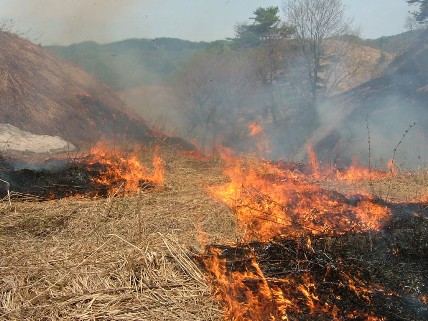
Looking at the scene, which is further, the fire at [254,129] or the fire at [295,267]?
the fire at [254,129]

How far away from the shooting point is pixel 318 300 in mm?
3092

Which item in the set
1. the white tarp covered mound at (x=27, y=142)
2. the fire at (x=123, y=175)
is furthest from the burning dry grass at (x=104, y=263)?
the white tarp covered mound at (x=27, y=142)

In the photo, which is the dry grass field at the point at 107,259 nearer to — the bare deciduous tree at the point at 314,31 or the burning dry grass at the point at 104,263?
the burning dry grass at the point at 104,263

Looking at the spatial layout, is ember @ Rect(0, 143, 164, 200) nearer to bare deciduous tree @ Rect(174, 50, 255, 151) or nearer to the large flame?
the large flame

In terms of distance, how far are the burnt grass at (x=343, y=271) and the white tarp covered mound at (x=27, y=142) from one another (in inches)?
432

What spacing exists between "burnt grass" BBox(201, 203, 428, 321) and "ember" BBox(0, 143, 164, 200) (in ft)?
13.0

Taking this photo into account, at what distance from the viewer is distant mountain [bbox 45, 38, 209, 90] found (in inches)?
1140

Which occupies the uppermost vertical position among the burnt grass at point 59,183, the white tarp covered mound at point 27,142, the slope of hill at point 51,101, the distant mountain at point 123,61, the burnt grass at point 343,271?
the distant mountain at point 123,61

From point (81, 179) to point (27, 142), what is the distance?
760cm

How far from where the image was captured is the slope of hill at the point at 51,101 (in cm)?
1575

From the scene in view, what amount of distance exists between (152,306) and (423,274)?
2.59 meters

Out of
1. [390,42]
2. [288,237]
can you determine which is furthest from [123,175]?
[390,42]

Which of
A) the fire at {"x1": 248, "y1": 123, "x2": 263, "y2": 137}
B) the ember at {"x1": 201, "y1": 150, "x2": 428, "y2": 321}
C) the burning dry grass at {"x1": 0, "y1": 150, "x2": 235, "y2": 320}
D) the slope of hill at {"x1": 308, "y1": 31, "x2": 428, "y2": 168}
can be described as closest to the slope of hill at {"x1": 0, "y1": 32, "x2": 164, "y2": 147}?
the fire at {"x1": 248, "y1": 123, "x2": 263, "y2": 137}

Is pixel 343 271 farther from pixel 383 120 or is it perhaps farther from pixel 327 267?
pixel 383 120
